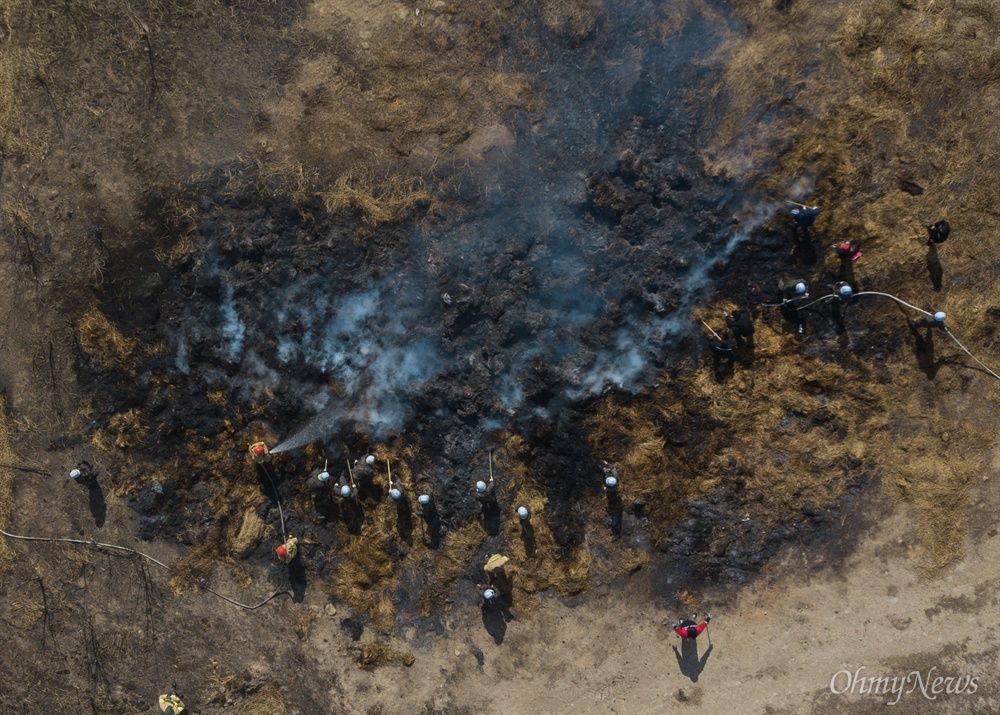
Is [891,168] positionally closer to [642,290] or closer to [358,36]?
[642,290]

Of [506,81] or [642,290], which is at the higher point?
[506,81]

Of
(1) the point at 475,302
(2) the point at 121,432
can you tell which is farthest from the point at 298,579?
(1) the point at 475,302

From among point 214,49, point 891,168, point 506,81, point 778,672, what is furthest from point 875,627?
point 214,49

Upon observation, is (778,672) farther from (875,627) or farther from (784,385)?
(784,385)

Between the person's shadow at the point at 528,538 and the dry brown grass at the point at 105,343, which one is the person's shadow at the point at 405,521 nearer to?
the person's shadow at the point at 528,538

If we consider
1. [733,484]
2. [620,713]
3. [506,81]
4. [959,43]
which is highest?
[506,81]

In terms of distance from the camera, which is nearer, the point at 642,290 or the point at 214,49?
the point at 642,290
